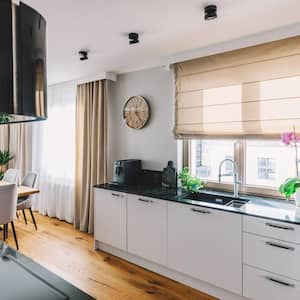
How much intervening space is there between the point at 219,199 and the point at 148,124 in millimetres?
1316

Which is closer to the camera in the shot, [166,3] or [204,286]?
[166,3]

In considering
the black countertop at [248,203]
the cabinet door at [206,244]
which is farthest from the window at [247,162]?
the cabinet door at [206,244]

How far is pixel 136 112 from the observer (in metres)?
3.48

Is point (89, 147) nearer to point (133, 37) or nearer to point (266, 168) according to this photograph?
point (133, 37)

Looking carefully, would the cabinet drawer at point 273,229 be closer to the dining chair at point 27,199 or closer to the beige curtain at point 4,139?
the dining chair at point 27,199

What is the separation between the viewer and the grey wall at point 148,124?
3.21 metres

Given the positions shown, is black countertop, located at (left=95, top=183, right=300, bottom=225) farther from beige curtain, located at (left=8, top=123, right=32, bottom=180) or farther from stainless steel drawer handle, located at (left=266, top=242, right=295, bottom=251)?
beige curtain, located at (left=8, top=123, right=32, bottom=180)

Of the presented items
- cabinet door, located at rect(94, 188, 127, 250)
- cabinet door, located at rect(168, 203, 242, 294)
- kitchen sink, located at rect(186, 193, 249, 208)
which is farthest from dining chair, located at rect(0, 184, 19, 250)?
kitchen sink, located at rect(186, 193, 249, 208)

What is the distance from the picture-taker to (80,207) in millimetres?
3998

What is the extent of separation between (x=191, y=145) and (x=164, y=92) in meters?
0.72

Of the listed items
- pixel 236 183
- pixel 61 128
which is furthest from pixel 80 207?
pixel 236 183

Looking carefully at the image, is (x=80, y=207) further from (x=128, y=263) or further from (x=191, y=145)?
(x=191, y=145)

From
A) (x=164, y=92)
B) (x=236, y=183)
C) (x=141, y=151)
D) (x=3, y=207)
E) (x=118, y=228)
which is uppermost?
(x=164, y=92)

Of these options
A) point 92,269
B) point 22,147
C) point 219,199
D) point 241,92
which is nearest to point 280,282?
point 219,199
